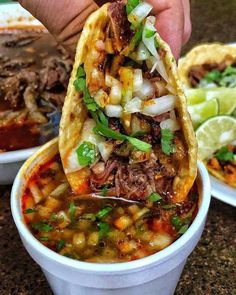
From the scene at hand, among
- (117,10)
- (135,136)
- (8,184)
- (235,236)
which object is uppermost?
(117,10)

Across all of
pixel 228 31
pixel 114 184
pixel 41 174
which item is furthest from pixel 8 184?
pixel 228 31

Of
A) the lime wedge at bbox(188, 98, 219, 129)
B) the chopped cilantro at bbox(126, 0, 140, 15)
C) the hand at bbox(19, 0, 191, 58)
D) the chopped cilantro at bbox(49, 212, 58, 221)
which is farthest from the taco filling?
the chopped cilantro at bbox(126, 0, 140, 15)

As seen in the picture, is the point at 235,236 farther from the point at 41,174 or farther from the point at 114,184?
the point at 41,174

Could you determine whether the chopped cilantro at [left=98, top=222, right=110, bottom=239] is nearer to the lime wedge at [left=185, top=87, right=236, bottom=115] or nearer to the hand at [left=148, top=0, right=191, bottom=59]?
the hand at [left=148, top=0, right=191, bottom=59]

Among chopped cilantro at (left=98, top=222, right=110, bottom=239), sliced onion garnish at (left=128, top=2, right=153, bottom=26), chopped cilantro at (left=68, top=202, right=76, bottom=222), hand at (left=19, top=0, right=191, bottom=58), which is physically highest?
sliced onion garnish at (left=128, top=2, right=153, bottom=26)

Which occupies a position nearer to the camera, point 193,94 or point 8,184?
point 8,184

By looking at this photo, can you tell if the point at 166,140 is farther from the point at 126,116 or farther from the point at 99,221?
the point at 99,221
